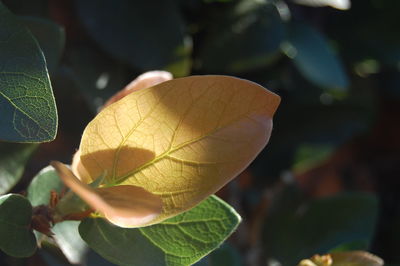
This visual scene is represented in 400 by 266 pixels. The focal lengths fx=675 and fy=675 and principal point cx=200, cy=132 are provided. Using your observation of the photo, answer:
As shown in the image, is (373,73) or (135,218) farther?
(373,73)

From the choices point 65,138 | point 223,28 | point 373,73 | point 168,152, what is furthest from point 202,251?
point 373,73

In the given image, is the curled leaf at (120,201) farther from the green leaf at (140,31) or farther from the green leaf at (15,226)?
the green leaf at (140,31)

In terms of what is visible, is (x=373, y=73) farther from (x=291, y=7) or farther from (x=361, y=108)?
(x=291, y=7)

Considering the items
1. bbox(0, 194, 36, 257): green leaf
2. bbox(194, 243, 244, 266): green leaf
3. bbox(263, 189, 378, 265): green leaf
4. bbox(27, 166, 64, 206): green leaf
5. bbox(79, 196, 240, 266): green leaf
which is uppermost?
bbox(0, 194, 36, 257): green leaf

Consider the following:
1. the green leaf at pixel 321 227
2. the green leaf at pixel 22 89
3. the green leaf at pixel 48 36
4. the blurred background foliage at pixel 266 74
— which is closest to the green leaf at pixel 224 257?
the blurred background foliage at pixel 266 74

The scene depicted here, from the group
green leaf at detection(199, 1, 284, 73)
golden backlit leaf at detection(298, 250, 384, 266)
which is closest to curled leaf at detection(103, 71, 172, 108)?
golden backlit leaf at detection(298, 250, 384, 266)

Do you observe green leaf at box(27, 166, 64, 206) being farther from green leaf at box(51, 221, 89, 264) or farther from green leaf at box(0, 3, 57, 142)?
green leaf at box(0, 3, 57, 142)

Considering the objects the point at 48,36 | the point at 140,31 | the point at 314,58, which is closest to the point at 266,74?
the point at 314,58

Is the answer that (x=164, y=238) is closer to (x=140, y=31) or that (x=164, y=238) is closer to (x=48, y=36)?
(x=48, y=36)
